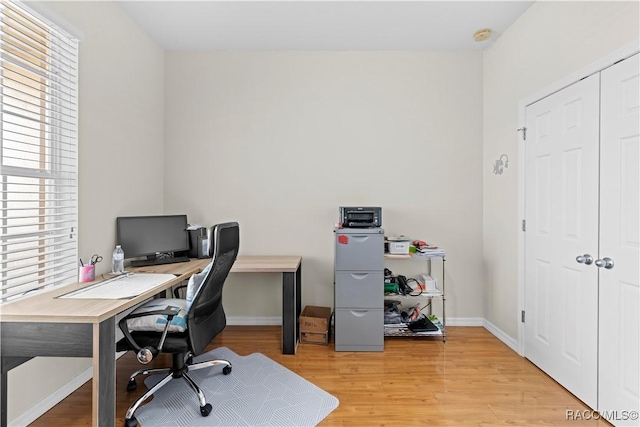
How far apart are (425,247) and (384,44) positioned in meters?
2.06

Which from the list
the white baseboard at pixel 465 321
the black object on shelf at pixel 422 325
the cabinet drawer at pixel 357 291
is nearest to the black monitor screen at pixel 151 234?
the cabinet drawer at pixel 357 291

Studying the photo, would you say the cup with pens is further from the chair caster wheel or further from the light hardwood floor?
the chair caster wheel

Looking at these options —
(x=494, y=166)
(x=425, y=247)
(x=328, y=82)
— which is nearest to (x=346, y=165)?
(x=328, y=82)

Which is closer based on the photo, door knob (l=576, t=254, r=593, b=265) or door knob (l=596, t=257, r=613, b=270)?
door knob (l=596, t=257, r=613, b=270)

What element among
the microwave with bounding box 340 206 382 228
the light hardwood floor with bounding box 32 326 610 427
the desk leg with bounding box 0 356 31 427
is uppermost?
the microwave with bounding box 340 206 382 228

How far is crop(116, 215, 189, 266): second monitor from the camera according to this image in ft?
8.64

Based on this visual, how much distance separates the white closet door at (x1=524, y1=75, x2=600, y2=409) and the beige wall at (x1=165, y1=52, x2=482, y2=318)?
2.60 feet

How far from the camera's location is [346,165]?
336 centimetres

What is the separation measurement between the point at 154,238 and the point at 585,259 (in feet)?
10.6

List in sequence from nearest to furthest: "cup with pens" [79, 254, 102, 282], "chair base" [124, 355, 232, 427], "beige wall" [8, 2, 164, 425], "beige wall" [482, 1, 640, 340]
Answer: "chair base" [124, 355, 232, 427], "beige wall" [482, 1, 640, 340], "beige wall" [8, 2, 164, 425], "cup with pens" [79, 254, 102, 282]

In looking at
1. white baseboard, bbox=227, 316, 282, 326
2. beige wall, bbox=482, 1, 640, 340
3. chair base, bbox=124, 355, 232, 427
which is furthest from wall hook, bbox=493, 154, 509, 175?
chair base, bbox=124, 355, 232, 427

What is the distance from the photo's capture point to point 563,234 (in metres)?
2.22

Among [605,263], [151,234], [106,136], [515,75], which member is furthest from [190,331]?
[515,75]

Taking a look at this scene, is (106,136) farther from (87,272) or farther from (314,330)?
(314,330)
